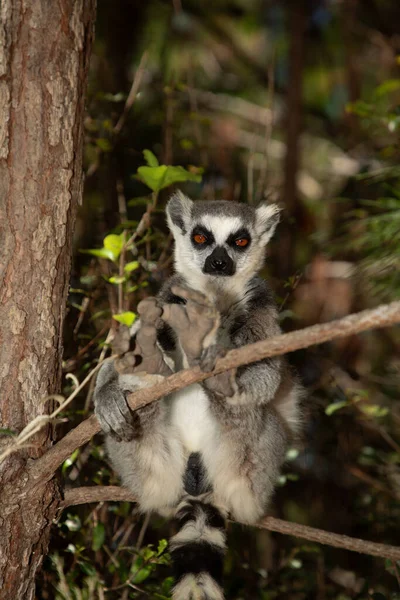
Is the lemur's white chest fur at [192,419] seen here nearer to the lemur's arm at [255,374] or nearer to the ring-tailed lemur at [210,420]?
the ring-tailed lemur at [210,420]

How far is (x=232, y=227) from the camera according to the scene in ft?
11.1

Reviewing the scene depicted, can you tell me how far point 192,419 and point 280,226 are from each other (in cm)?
245

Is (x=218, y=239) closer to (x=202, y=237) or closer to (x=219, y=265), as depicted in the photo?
(x=202, y=237)

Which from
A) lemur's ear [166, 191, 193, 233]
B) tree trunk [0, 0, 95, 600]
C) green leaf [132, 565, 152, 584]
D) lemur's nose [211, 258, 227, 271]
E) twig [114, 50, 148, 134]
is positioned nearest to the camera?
tree trunk [0, 0, 95, 600]

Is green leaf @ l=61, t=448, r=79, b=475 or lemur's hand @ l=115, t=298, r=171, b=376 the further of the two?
green leaf @ l=61, t=448, r=79, b=475

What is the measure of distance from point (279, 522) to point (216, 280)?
1.15 meters

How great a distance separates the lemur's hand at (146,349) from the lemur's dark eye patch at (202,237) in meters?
1.02

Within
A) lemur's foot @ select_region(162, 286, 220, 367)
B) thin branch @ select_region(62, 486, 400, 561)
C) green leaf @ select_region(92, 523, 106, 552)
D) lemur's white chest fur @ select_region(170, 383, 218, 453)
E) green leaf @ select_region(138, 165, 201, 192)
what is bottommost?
green leaf @ select_region(92, 523, 106, 552)

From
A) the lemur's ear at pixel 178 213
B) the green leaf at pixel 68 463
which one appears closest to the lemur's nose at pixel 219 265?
the lemur's ear at pixel 178 213

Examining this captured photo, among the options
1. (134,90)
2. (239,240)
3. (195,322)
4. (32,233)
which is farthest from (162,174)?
(195,322)

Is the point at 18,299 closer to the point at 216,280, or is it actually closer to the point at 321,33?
the point at 216,280

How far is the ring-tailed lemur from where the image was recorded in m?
2.72

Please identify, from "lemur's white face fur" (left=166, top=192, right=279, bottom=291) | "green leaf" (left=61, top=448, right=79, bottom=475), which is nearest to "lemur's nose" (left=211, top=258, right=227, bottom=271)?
"lemur's white face fur" (left=166, top=192, right=279, bottom=291)

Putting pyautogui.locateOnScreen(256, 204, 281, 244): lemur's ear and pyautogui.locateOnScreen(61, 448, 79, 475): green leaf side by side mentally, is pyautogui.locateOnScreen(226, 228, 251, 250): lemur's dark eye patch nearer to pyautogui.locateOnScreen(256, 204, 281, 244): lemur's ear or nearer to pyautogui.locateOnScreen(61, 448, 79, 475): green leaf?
pyautogui.locateOnScreen(256, 204, 281, 244): lemur's ear
